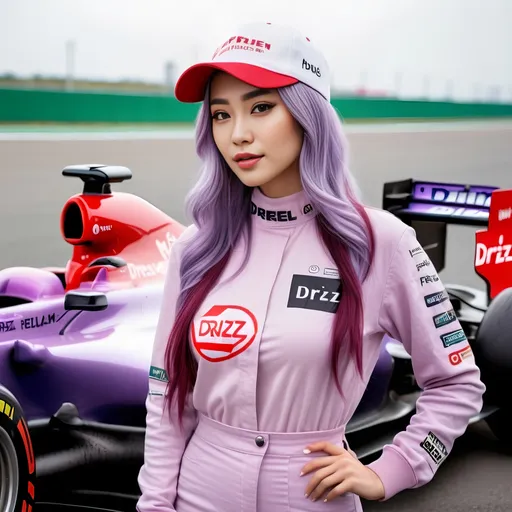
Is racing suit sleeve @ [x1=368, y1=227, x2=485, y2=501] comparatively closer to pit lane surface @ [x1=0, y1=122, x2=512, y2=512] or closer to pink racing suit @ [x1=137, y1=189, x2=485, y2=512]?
pink racing suit @ [x1=137, y1=189, x2=485, y2=512]

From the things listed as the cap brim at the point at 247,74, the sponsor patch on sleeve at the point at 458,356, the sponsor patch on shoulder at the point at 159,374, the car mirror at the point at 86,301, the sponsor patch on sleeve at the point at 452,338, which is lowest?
the car mirror at the point at 86,301

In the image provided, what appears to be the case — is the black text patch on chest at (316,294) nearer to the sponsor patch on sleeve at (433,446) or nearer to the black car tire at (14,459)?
the sponsor patch on sleeve at (433,446)

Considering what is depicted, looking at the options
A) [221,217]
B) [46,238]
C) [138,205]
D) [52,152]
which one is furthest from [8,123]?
[221,217]

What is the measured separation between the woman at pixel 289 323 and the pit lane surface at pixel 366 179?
323 mm

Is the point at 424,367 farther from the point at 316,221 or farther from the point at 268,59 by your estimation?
the point at 268,59

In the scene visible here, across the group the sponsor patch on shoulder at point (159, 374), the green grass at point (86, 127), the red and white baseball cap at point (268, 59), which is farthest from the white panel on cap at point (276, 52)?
the green grass at point (86, 127)

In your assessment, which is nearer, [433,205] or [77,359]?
[77,359]

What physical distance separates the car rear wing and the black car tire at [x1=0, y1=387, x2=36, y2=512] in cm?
217

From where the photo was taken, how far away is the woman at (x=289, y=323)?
4.87 ft

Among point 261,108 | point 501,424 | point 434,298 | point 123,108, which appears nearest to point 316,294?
point 434,298

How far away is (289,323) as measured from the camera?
1483 millimetres

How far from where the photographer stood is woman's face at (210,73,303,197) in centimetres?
152

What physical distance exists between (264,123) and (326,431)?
0.50 meters

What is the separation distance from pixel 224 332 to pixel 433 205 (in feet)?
9.55
